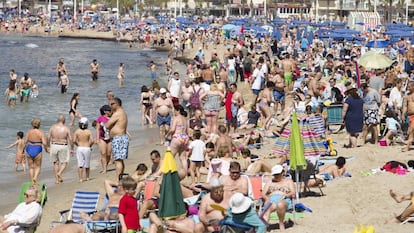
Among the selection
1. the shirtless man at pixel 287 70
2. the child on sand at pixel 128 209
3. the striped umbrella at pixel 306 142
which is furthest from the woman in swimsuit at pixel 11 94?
the child on sand at pixel 128 209

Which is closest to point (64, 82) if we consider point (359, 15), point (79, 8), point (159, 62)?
point (159, 62)

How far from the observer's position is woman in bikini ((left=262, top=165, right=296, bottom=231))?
9852 millimetres

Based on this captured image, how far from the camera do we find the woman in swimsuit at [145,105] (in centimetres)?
Result: 2027

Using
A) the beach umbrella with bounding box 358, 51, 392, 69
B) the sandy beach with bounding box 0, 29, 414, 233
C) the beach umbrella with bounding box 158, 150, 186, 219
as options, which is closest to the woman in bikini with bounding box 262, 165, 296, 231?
the sandy beach with bounding box 0, 29, 414, 233

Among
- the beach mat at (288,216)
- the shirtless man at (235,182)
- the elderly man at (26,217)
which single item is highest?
the shirtless man at (235,182)

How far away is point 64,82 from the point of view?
30.1m

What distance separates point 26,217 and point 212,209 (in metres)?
2.02

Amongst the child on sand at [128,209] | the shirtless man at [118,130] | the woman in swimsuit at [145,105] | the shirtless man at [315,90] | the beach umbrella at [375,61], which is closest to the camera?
the child on sand at [128,209]

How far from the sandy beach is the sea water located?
37.2 inches

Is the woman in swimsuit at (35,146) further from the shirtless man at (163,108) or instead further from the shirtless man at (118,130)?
the shirtless man at (163,108)

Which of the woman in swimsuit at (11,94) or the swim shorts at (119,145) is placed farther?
the woman in swimsuit at (11,94)

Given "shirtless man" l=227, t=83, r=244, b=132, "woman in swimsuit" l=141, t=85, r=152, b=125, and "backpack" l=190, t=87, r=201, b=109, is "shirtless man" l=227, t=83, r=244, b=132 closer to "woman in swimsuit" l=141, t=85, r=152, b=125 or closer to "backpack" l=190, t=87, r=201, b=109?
"backpack" l=190, t=87, r=201, b=109

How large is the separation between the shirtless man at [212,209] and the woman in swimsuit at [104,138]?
5322 millimetres

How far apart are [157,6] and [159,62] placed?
69117mm
